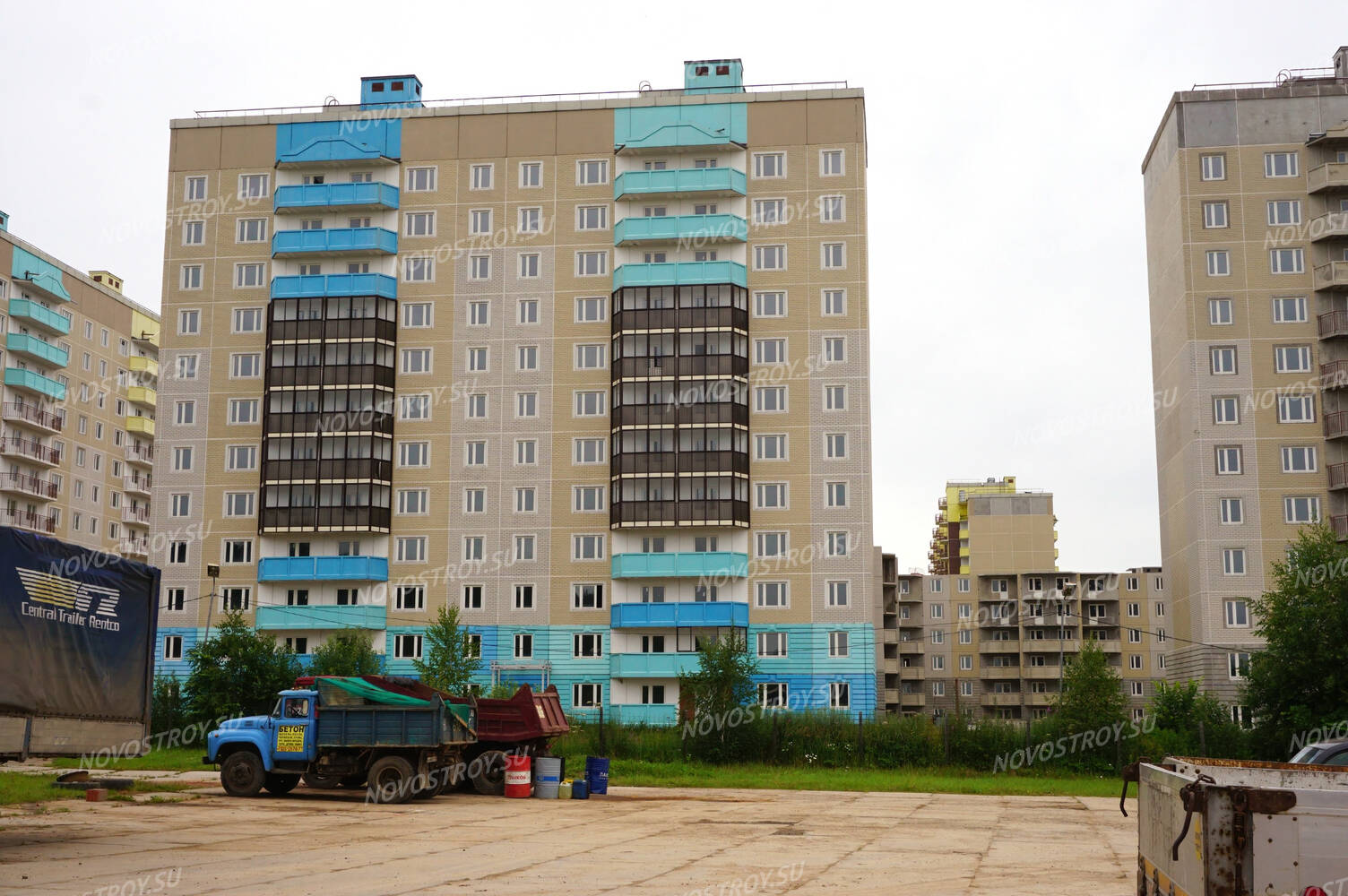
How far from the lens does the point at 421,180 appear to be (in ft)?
257

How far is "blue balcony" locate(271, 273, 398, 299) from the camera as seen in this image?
76.1 m

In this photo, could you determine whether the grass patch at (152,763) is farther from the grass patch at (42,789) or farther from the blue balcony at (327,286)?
the blue balcony at (327,286)

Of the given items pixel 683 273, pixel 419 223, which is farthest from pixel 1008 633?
pixel 419 223

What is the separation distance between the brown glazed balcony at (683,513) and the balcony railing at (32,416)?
164 feet

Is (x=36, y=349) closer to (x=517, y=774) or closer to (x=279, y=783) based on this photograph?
(x=279, y=783)

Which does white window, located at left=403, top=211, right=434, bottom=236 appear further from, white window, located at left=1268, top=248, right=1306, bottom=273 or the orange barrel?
the orange barrel

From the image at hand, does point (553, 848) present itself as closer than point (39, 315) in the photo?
Yes

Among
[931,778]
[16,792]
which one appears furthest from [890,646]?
[16,792]

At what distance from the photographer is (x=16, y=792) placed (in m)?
27.6

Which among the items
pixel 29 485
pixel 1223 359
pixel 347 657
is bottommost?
pixel 347 657

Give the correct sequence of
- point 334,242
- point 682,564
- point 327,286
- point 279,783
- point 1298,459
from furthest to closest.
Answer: point 334,242 < point 327,286 < point 682,564 < point 1298,459 < point 279,783

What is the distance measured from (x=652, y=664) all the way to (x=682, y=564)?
218 inches

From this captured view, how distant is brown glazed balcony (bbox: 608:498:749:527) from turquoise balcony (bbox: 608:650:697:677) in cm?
707

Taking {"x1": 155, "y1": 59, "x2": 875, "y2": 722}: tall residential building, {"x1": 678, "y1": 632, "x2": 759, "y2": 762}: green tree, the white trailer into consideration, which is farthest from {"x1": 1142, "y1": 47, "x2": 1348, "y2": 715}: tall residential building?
the white trailer
